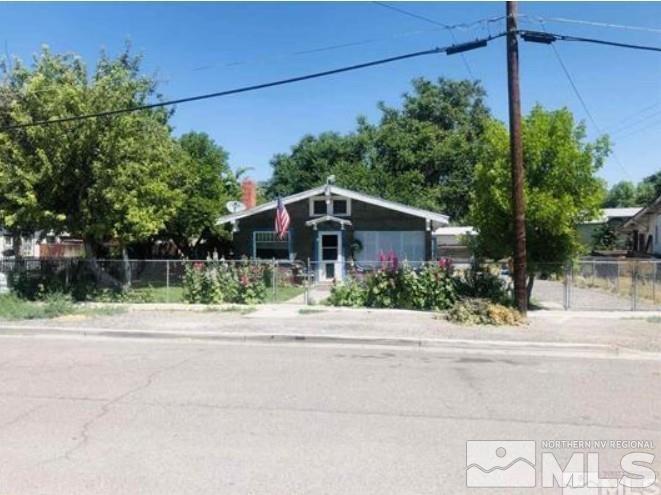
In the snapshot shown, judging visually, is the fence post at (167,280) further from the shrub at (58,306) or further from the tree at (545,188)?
the tree at (545,188)

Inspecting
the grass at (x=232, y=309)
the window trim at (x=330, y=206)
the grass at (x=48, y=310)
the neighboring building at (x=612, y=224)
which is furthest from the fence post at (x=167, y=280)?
the neighboring building at (x=612, y=224)

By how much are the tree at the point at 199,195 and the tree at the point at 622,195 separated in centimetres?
7244

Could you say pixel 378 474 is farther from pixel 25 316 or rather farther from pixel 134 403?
pixel 25 316

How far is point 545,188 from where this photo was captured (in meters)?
15.5

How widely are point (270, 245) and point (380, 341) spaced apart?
15025 millimetres

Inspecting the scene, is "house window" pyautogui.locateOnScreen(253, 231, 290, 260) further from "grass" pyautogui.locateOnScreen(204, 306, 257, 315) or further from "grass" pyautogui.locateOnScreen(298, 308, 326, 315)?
"grass" pyautogui.locateOnScreen(298, 308, 326, 315)

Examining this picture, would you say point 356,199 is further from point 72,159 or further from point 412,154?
point 412,154

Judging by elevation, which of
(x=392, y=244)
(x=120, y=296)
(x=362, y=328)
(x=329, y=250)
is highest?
(x=392, y=244)

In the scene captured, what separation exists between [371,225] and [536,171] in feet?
34.0

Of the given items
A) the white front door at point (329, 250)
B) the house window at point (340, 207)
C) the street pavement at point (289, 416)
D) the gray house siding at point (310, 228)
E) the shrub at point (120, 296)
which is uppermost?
the house window at point (340, 207)

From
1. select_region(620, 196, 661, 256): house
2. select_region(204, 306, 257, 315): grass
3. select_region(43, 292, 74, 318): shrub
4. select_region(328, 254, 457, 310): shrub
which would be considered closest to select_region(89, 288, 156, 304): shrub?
select_region(43, 292, 74, 318): shrub

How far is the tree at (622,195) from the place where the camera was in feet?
287

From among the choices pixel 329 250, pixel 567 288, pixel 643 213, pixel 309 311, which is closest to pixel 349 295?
pixel 309 311

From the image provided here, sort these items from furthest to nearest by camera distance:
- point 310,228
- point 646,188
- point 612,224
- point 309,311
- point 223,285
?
point 646,188, point 612,224, point 310,228, point 223,285, point 309,311
